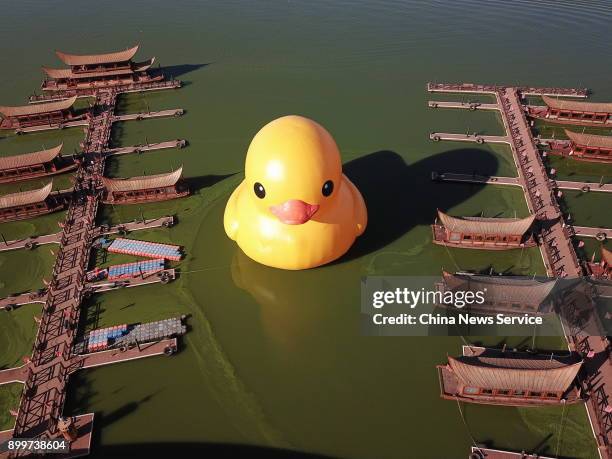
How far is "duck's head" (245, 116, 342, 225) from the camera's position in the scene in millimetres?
22422

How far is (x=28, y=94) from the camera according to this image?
4634 cm

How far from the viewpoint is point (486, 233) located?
→ 93.6 feet

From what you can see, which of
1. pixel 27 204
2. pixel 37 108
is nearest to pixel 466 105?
pixel 27 204

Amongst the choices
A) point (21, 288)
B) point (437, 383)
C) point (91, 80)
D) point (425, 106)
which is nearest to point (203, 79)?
point (91, 80)

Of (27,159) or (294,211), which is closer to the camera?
(294,211)

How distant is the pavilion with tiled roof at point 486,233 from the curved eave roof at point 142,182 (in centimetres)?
1858

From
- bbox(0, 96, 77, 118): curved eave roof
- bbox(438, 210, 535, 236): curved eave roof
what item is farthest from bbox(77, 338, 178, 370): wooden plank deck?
bbox(0, 96, 77, 118): curved eave roof

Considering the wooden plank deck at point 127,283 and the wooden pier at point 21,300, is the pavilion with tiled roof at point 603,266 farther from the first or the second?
the wooden pier at point 21,300

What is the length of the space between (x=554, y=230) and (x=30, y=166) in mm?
37910

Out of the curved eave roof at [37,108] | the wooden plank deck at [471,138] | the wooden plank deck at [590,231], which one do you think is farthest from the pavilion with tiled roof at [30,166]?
the wooden plank deck at [590,231]

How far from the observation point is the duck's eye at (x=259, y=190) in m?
23.3

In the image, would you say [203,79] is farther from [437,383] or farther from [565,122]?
[437,383]

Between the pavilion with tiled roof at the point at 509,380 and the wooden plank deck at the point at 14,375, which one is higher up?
the wooden plank deck at the point at 14,375

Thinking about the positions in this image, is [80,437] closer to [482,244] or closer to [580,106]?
[482,244]
